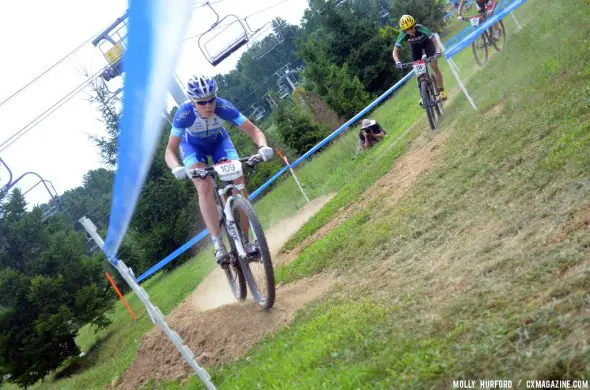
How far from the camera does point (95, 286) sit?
18.9 meters

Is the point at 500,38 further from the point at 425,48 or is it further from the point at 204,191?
the point at 204,191

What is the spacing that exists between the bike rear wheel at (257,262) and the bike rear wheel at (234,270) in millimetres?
134

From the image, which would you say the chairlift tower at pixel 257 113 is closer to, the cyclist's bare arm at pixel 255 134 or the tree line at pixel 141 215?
the tree line at pixel 141 215

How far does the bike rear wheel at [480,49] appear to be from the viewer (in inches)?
659

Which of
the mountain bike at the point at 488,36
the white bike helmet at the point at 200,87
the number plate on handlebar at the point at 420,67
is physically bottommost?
the mountain bike at the point at 488,36

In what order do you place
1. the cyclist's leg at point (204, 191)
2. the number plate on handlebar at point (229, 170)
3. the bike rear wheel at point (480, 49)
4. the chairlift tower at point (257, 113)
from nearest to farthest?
the number plate on handlebar at point (229, 170) < the cyclist's leg at point (204, 191) < the bike rear wheel at point (480, 49) < the chairlift tower at point (257, 113)

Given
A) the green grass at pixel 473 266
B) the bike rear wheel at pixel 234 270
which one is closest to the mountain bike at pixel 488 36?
the green grass at pixel 473 266

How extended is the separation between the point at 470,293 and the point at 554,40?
866 centimetres

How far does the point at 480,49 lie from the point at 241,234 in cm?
1249

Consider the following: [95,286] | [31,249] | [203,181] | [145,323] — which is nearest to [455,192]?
[203,181]

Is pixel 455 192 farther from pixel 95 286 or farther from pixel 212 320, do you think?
pixel 95 286

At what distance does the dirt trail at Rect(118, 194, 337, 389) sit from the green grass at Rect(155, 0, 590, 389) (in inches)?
13.8

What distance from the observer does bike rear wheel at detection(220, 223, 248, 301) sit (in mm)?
7805

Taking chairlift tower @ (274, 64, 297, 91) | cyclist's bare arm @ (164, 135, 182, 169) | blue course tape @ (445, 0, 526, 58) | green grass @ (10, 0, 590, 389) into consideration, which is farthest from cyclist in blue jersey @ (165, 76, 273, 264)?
chairlift tower @ (274, 64, 297, 91)
